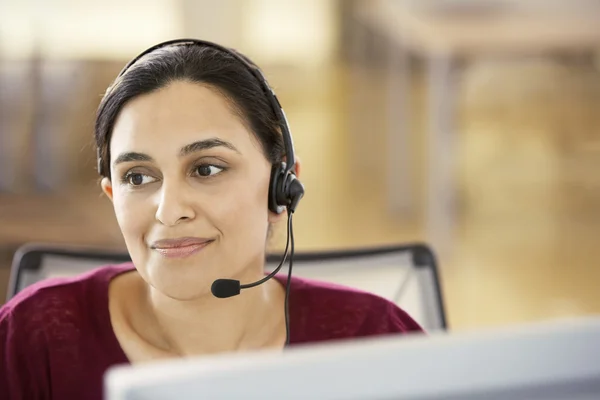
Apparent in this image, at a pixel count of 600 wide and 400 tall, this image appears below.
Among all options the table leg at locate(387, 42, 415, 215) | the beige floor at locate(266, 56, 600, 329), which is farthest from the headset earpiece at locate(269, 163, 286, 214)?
the table leg at locate(387, 42, 415, 215)

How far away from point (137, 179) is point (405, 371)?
1.82 ft

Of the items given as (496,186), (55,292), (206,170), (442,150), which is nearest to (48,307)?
(55,292)

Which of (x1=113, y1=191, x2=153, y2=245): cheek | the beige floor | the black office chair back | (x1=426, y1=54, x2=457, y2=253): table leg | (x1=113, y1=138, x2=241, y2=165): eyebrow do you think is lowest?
the beige floor

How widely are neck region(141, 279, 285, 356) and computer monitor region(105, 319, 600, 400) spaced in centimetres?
56

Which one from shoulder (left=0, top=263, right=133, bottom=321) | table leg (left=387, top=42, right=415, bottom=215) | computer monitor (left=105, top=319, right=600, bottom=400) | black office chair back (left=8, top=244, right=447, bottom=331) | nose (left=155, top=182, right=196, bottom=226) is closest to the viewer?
computer monitor (left=105, top=319, right=600, bottom=400)

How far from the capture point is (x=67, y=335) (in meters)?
0.94

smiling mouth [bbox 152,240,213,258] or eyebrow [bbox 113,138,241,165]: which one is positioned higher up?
eyebrow [bbox 113,138,241,165]

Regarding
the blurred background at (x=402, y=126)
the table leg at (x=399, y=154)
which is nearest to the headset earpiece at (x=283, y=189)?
the blurred background at (x=402, y=126)

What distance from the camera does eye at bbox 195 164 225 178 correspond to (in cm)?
88

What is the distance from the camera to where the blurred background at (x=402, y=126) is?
2982 millimetres

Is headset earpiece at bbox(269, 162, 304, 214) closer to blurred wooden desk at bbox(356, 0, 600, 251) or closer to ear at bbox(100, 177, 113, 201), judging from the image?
ear at bbox(100, 177, 113, 201)

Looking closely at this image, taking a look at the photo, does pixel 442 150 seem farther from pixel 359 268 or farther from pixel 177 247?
pixel 177 247

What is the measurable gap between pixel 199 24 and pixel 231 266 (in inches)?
122

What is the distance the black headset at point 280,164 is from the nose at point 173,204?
0.39 ft
